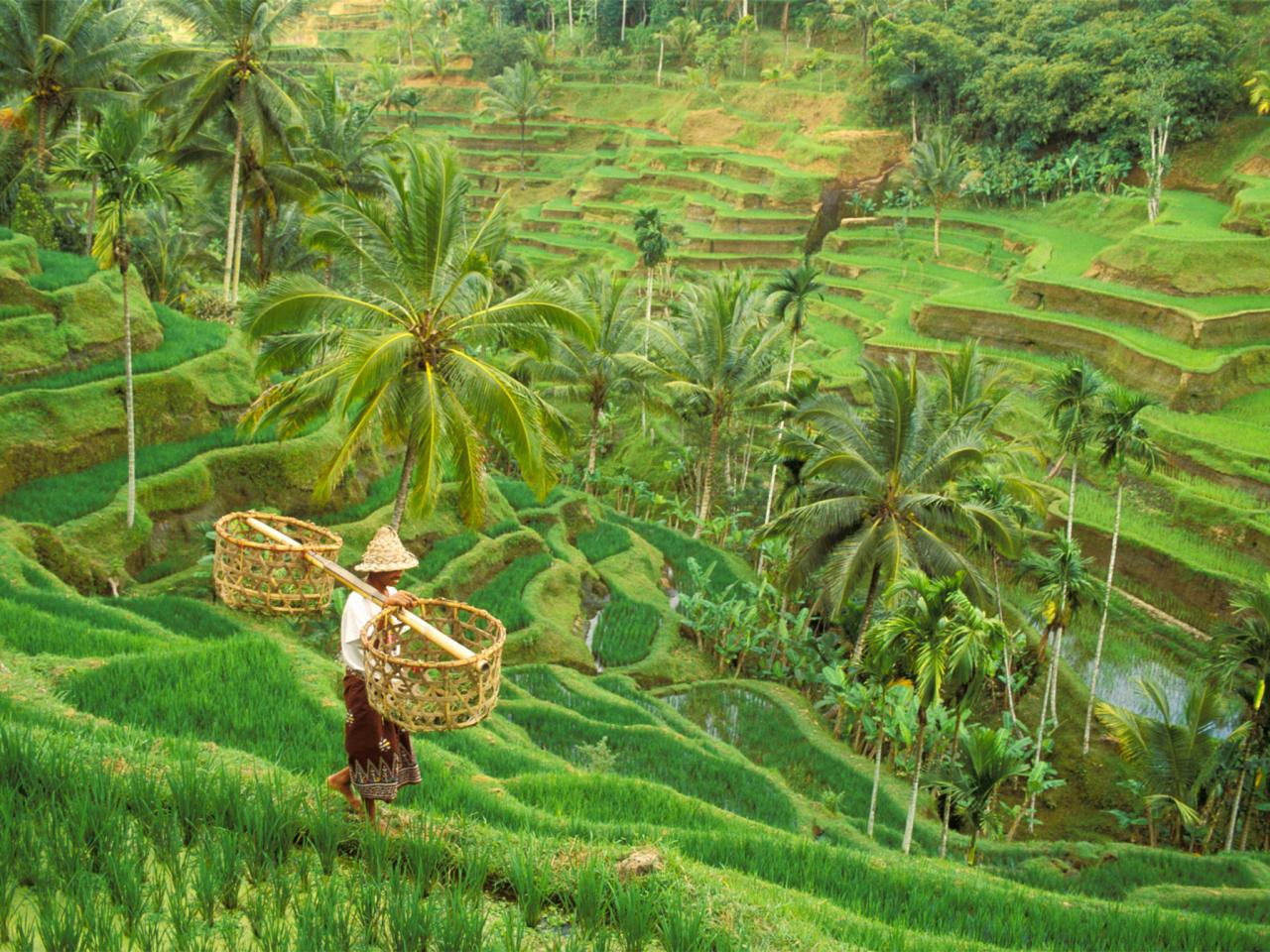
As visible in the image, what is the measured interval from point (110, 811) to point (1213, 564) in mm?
21679

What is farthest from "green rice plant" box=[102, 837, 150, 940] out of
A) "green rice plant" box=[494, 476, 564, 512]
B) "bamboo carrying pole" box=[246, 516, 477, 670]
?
"green rice plant" box=[494, 476, 564, 512]

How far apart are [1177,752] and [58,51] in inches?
919

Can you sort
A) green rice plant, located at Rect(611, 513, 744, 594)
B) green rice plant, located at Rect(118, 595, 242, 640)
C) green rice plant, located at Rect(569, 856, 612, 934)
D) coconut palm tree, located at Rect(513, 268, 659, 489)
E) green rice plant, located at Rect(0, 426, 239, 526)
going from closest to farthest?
1. green rice plant, located at Rect(569, 856, 612, 934)
2. green rice plant, located at Rect(118, 595, 242, 640)
3. green rice plant, located at Rect(0, 426, 239, 526)
4. green rice plant, located at Rect(611, 513, 744, 594)
5. coconut palm tree, located at Rect(513, 268, 659, 489)

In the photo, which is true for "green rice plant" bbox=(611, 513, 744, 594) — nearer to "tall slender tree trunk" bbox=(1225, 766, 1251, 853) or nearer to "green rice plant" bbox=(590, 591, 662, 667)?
"green rice plant" bbox=(590, 591, 662, 667)

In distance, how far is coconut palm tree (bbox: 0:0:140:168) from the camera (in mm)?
19800

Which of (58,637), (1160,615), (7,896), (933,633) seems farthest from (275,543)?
(1160,615)

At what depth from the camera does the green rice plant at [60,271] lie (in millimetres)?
15414

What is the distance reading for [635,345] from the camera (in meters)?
25.4

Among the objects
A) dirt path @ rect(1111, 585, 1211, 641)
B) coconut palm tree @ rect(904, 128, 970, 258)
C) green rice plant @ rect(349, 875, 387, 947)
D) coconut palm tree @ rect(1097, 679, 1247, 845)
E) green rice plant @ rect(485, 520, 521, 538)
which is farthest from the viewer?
coconut palm tree @ rect(904, 128, 970, 258)

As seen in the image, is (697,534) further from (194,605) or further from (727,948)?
(727,948)

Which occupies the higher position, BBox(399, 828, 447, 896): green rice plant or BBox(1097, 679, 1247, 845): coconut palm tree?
BBox(399, 828, 447, 896): green rice plant

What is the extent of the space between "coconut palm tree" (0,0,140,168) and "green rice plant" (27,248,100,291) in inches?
169

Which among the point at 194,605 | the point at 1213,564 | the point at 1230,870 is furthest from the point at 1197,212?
the point at 194,605

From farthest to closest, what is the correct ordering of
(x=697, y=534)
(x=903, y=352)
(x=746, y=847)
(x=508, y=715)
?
(x=903, y=352) → (x=697, y=534) → (x=508, y=715) → (x=746, y=847)
